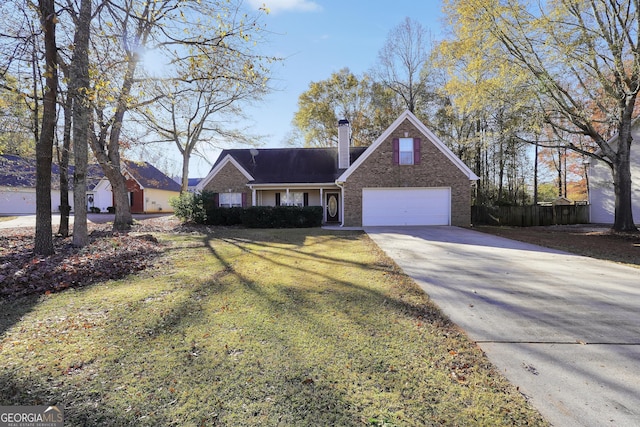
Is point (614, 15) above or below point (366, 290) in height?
above

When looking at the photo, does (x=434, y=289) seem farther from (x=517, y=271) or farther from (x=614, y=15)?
(x=614, y=15)

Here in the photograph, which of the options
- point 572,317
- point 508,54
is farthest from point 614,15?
point 572,317

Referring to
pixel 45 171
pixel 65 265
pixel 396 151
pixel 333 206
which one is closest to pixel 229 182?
pixel 333 206

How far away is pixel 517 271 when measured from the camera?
651cm

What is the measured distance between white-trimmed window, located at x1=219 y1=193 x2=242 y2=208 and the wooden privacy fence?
15.3m

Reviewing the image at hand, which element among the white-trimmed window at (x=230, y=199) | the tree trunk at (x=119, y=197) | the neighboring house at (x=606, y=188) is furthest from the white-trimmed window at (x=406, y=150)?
the tree trunk at (x=119, y=197)

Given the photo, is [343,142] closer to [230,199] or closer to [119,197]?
[230,199]

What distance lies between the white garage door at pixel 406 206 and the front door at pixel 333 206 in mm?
4406

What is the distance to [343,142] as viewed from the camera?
19.9 m

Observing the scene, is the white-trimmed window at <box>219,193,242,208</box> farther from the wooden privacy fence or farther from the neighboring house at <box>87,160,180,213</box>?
the wooden privacy fence

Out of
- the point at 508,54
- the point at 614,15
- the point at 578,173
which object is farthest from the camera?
the point at 578,173

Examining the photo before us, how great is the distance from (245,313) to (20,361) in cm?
225

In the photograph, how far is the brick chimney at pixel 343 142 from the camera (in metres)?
19.5

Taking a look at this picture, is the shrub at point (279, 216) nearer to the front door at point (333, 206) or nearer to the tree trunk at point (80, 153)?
the front door at point (333, 206)
